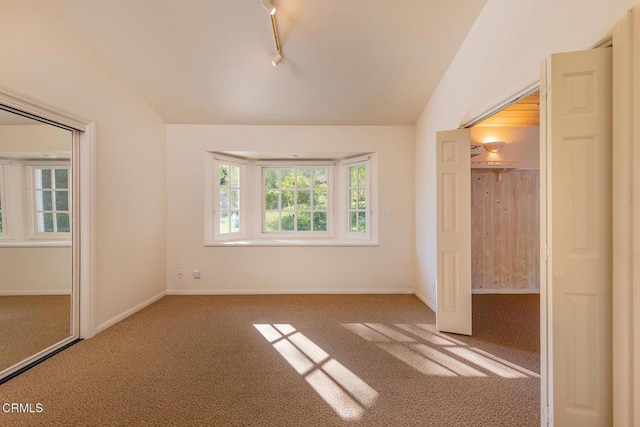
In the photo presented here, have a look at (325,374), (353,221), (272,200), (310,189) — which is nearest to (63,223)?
(272,200)

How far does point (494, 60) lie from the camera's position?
262cm

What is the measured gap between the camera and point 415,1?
2.69 m

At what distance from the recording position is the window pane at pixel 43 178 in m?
3.02

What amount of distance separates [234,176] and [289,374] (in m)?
3.48

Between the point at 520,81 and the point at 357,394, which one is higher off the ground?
the point at 520,81

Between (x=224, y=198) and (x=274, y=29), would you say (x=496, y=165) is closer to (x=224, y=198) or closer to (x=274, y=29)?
(x=274, y=29)

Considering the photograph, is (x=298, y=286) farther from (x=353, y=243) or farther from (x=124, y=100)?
(x=124, y=100)

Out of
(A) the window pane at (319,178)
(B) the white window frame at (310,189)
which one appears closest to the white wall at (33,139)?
(B) the white window frame at (310,189)

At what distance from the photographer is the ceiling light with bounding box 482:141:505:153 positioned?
4395 mm

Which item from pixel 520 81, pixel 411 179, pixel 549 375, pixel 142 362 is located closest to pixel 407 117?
pixel 411 179

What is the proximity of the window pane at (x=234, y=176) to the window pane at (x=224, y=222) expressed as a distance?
50 cm

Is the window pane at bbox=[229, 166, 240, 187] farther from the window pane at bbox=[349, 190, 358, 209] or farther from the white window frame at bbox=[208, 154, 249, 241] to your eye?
the window pane at bbox=[349, 190, 358, 209]

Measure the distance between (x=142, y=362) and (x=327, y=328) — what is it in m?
1.72

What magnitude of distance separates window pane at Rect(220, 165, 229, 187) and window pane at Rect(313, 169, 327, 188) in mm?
1446
